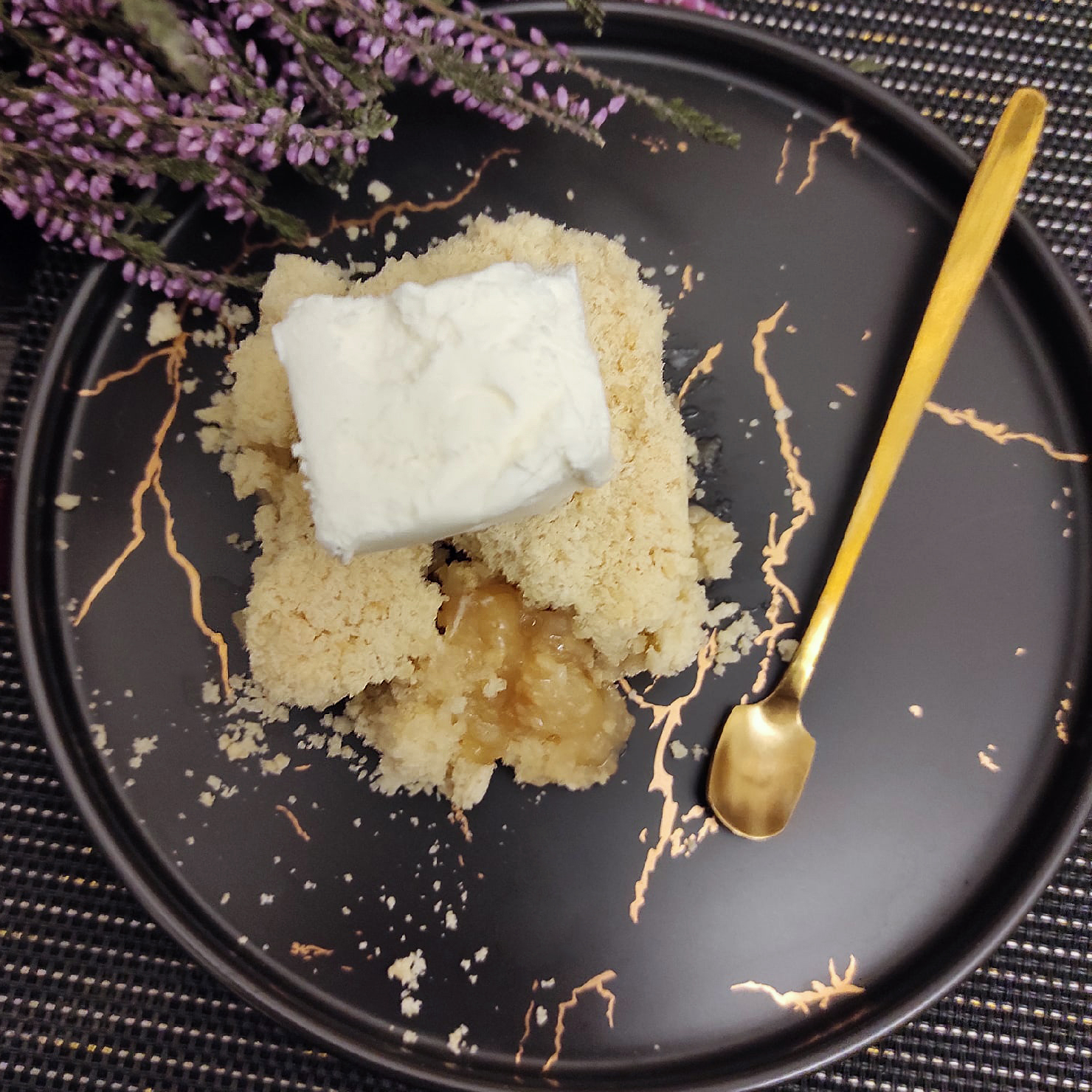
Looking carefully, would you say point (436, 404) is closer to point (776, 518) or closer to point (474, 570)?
point (474, 570)

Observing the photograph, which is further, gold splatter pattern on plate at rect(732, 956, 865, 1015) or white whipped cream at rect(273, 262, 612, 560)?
gold splatter pattern on plate at rect(732, 956, 865, 1015)

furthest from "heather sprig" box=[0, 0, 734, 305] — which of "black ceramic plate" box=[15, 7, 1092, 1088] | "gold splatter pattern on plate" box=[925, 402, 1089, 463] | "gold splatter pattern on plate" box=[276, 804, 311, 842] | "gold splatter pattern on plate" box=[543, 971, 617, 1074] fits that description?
"gold splatter pattern on plate" box=[543, 971, 617, 1074]

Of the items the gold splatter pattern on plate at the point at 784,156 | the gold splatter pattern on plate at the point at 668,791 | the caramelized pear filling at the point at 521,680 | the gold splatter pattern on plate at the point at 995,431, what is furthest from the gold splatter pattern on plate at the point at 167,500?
the gold splatter pattern on plate at the point at 995,431

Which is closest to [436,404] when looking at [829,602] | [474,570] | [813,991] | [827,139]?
[474,570]

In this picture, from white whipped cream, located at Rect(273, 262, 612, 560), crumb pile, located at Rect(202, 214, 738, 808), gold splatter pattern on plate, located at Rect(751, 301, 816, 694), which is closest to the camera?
white whipped cream, located at Rect(273, 262, 612, 560)

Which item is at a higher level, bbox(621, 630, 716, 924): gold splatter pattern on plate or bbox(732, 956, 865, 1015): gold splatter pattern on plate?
bbox(621, 630, 716, 924): gold splatter pattern on plate

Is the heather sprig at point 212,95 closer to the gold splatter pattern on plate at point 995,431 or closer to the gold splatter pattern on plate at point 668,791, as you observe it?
the gold splatter pattern on plate at point 995,431

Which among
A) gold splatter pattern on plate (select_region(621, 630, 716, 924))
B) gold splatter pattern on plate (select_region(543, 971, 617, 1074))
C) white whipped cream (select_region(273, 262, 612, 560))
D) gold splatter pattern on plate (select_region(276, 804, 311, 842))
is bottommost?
gold splatter pattern on plate (select_region(543, 971, 617, 1074))

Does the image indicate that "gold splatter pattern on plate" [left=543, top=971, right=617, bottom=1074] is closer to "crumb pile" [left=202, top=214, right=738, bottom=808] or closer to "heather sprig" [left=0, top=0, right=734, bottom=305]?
"crumb pile" [left=202, top=214, right=738, bottom=808]
